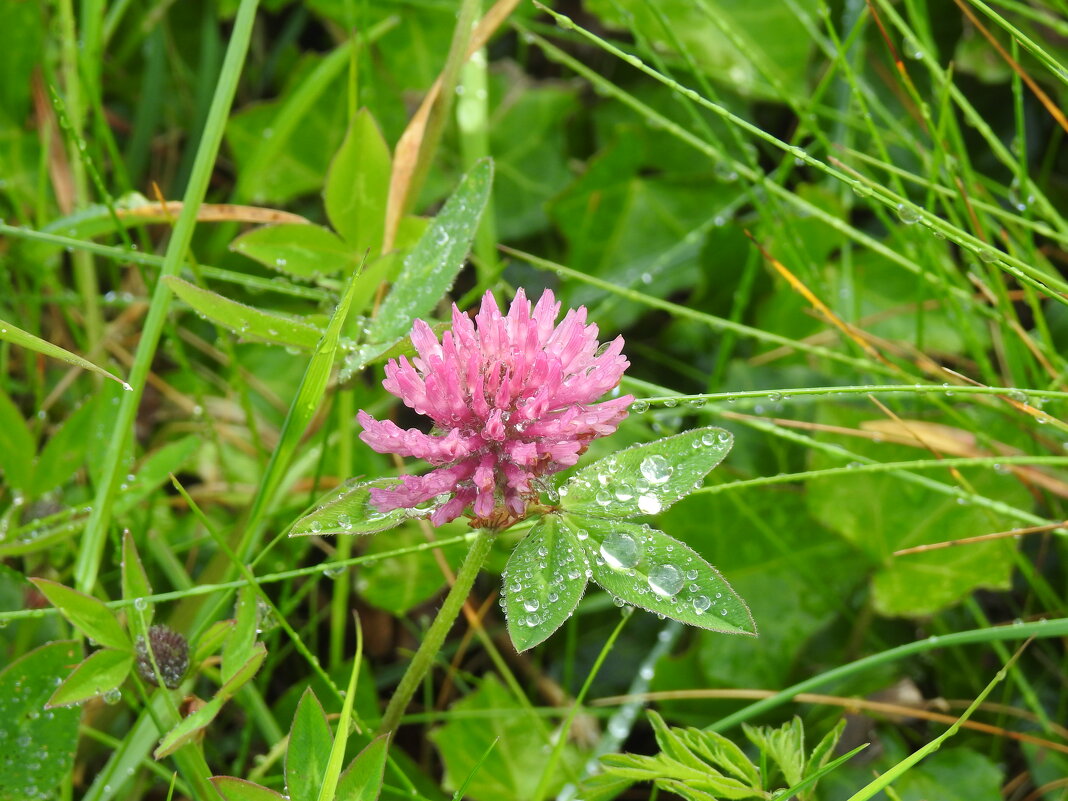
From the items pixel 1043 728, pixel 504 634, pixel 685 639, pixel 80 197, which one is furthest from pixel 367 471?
pixel 1043 728

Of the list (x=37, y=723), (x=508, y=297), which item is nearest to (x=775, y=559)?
(x=508, y=297)

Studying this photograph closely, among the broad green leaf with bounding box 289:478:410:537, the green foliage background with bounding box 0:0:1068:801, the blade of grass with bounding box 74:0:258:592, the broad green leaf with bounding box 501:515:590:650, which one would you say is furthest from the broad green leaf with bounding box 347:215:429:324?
the broad green leaf with bounding box 501:515:590:650

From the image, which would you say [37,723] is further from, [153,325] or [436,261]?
[436,261]

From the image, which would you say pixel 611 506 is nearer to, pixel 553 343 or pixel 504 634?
pixel 553 343

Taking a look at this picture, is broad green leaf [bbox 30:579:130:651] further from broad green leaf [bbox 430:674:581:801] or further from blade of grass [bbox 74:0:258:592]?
broad green leaf [bbox 430:674:581:801]

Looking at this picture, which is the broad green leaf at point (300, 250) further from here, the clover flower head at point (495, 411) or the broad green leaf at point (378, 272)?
the clover flower head at point (495, 411)

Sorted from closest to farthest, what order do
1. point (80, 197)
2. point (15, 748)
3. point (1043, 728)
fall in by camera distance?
point (15, 748) < point (1043, 728) < point (80, 197)

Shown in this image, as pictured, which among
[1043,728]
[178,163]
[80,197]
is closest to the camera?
[1043,728]
